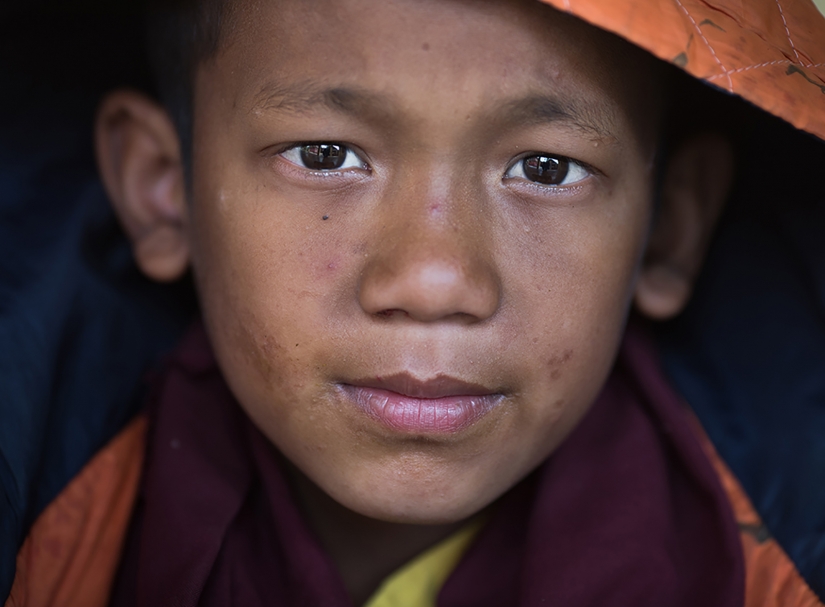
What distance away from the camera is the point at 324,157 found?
3.56ft

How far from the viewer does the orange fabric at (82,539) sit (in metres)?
1.16

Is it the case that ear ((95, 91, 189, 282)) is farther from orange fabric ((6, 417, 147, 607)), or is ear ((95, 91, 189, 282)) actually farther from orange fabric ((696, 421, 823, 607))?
orange fabric ((696, 421, 823, 607))

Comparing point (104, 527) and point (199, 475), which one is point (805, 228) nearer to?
point (199, 475)

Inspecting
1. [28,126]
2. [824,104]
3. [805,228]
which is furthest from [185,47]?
[805,228]

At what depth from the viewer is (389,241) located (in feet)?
3.28

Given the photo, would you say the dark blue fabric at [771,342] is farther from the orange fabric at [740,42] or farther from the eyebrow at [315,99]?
the eyebrow at [315,99]

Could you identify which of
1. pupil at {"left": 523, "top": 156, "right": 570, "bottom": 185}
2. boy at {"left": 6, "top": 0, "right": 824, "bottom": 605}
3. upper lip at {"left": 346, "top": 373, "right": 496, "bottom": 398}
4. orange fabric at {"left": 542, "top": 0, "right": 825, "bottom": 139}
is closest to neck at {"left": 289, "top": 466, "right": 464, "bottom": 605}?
boy at {"left": 6, "top": 0, "right": 824, "bottom": 605}

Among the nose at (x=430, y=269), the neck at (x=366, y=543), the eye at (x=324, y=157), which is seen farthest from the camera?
the neck at (x=366, y=543)

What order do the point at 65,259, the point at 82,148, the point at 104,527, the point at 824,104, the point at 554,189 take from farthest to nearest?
the point at 82,148, the point at 65,259, the point at 104,527, the point at 554,189, the point at 824,104

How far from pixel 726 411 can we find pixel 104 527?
Result: 1.01 metres

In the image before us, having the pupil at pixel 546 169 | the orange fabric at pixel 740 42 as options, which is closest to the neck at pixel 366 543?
the pupil at pixel 546 169

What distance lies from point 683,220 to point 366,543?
731mm

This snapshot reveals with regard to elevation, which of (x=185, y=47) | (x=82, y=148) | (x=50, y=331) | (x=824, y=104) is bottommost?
(x=50, y=331)

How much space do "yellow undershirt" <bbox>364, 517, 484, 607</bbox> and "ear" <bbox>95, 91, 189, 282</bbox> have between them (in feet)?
1.96
